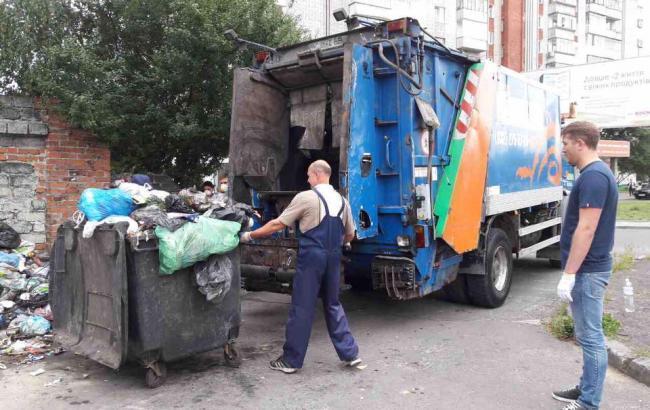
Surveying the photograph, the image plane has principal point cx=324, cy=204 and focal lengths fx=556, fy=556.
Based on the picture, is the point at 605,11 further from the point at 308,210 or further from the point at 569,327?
the point at 308,210

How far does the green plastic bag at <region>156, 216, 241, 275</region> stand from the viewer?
3809 mm

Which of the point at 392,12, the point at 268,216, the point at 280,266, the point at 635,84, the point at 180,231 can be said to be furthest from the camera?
the point at 392,12

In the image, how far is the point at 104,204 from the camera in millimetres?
4039

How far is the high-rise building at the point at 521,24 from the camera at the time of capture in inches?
943

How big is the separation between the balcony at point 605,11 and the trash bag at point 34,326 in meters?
52.1

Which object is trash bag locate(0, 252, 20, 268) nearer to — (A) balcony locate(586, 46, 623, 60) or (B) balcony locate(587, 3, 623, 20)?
(A) balcony locate(586, 46, 623, 60)

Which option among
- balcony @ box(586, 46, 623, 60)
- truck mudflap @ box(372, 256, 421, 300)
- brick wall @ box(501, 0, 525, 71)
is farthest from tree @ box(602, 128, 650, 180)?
truck mudflap @ box(372, 256, 421, 300)

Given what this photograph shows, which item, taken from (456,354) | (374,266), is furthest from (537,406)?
(374,266)

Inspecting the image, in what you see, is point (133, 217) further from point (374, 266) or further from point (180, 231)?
point (374, 266)

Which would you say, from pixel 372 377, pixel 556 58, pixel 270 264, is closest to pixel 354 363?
pixel 372 377

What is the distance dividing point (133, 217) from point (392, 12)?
23258 millimetres

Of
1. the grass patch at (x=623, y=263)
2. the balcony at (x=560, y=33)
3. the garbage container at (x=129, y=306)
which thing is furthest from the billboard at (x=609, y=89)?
the balcony at (x=560, y=33)

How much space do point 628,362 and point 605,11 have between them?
52.3 m

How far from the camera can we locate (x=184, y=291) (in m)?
4.03
